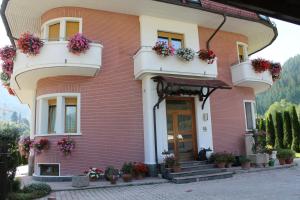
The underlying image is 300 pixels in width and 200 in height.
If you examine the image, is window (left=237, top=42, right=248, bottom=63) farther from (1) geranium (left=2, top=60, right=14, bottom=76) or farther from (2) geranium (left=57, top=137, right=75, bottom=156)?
(1) geranium (left=2, top=60, right=14, bottom=76)

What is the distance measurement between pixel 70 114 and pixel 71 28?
3.77 meters

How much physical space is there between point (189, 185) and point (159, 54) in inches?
218

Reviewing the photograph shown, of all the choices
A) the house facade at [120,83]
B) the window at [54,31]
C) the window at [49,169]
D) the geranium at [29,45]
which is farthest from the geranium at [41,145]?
the window at [54,31]

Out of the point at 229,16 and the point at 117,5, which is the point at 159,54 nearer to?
the point at 117,5

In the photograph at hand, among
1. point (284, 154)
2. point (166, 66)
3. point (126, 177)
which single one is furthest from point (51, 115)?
point (284, 154)

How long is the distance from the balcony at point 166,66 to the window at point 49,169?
201 inches

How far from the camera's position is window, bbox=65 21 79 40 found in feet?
43.7

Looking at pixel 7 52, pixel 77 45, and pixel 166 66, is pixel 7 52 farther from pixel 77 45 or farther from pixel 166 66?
pixel 166 66

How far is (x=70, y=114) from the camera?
12.9 meters

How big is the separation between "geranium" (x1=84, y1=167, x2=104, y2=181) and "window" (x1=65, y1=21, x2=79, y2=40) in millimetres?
5809

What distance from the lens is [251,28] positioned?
1652 centimetres

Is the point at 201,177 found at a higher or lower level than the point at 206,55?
lower

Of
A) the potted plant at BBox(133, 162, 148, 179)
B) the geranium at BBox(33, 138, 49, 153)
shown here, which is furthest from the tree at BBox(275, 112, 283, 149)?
the geranium at BBox(33, 138, 49, 153)

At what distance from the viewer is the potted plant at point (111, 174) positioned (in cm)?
1093
